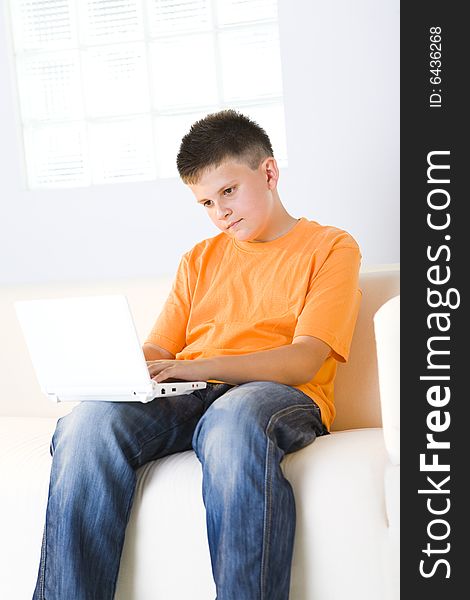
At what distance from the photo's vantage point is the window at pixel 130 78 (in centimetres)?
272

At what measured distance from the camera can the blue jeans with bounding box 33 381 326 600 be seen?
1.30 meters

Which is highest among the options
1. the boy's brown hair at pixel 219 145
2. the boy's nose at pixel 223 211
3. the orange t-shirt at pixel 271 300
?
the boy's brown hair at pixel 219 145

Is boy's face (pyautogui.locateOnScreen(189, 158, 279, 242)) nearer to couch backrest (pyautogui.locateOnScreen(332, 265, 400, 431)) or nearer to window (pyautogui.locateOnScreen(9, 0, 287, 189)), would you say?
couch backrest (pyautogui.locateOnScreen(332, 265, 400, 431))

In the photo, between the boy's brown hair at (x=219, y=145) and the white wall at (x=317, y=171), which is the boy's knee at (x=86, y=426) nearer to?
the boy's brown hair at (x=219, y=145)

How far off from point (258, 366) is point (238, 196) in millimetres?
347

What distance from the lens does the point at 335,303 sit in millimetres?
1638

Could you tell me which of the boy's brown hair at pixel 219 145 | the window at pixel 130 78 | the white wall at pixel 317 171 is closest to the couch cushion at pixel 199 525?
the boy's brown hair at pixel 219 145

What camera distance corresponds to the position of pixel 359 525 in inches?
53.2

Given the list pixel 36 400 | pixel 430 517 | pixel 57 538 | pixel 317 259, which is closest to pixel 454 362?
pixel 430 517

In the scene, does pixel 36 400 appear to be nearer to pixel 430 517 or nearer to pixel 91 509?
pixel 91 509

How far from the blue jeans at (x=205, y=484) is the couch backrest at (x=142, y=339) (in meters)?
0.26

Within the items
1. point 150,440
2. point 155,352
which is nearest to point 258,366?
point 150,440

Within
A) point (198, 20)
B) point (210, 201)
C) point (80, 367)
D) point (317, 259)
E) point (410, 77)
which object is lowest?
point (80, 367)

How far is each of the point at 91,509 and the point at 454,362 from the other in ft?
1.92
